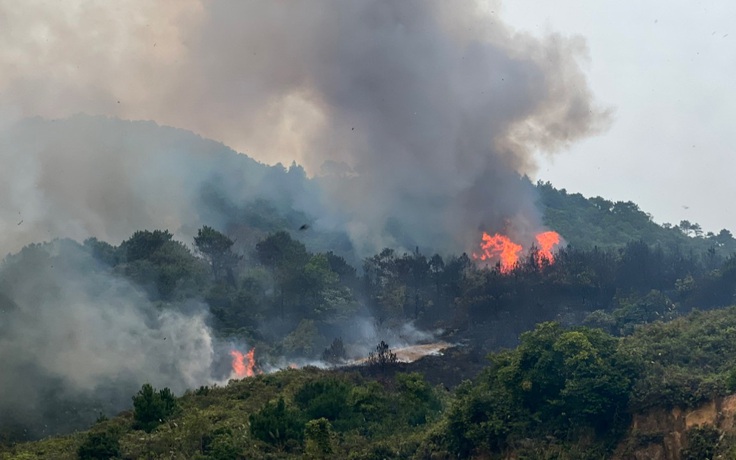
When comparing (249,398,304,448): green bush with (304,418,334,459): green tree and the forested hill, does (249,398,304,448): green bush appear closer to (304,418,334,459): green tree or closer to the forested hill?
(304,418,334,459): green tree

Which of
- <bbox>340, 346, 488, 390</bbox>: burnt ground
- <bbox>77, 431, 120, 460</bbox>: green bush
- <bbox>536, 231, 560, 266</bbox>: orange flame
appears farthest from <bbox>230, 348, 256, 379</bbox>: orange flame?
<bbox>536, 231, 560, 266</bbox>: orange flame

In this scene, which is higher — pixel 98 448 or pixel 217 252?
pixel 217 252

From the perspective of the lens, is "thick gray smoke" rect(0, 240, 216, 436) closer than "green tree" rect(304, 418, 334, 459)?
No

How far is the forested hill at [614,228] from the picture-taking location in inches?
5217

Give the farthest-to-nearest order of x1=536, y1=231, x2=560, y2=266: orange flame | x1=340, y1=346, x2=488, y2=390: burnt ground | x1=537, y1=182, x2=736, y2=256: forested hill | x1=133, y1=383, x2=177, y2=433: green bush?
x1=537, y1=182, x2=736, y2=256: forested hill → x1=536, y1=231, x2=560, y2=266: orange flame → x1=340, y1=346, x2=488, y2=390: burnt ground → x1=133, y1=383, x2=177, y2=433: green bush

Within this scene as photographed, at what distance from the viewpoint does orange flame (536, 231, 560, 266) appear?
98169 mm

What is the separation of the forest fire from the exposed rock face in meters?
56.4

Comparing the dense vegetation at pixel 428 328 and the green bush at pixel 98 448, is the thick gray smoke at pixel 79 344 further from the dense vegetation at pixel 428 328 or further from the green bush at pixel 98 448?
the green bush at pixel 98 448

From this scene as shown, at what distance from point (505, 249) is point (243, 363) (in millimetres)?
37974

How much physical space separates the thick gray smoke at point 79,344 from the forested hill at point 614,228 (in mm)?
64613

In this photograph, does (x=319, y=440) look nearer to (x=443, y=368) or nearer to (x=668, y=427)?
(x=668, y=427)

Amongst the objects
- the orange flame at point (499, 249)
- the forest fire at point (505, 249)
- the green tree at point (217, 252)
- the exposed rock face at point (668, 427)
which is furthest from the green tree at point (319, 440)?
the orange flame at point (499, 249)

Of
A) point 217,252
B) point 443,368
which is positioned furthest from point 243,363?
point 217,252

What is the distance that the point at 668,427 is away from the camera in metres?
43.2
